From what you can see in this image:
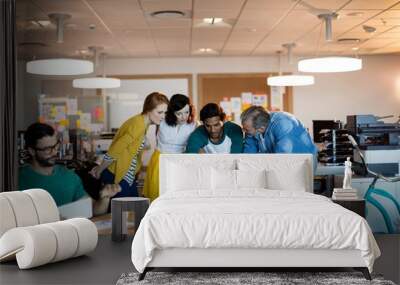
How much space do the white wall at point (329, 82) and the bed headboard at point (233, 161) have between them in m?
0.60

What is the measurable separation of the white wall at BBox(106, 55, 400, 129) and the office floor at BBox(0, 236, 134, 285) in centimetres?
242

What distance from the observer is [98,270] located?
543 centimetres

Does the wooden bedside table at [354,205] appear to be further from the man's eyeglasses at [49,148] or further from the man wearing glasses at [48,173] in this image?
the man's eyeglasses at [49,148]

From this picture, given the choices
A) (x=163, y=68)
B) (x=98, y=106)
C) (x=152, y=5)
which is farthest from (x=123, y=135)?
(x=152, y=5)

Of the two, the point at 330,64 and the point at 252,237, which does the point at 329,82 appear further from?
the point at 252,237

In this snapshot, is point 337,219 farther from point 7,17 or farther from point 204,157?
point 7,17

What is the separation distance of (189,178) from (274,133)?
1281 millimetres

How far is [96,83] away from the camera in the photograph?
7.57 meters

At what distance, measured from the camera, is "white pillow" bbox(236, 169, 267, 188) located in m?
6.62

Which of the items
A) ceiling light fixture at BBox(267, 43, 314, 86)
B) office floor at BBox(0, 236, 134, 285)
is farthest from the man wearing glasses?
ceiling light fixture at BBox(267, 43, 314, 86)

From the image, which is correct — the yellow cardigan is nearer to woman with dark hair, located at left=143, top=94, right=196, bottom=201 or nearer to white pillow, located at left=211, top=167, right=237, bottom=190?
woman with dark hair, located at left=143, top=94, right=196, bottom=201

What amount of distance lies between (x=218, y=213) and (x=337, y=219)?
3.06 feet

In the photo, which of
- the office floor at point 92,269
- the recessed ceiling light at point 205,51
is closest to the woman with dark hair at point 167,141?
the recessed ceiling light at point 205,51

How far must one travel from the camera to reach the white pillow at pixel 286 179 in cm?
675
